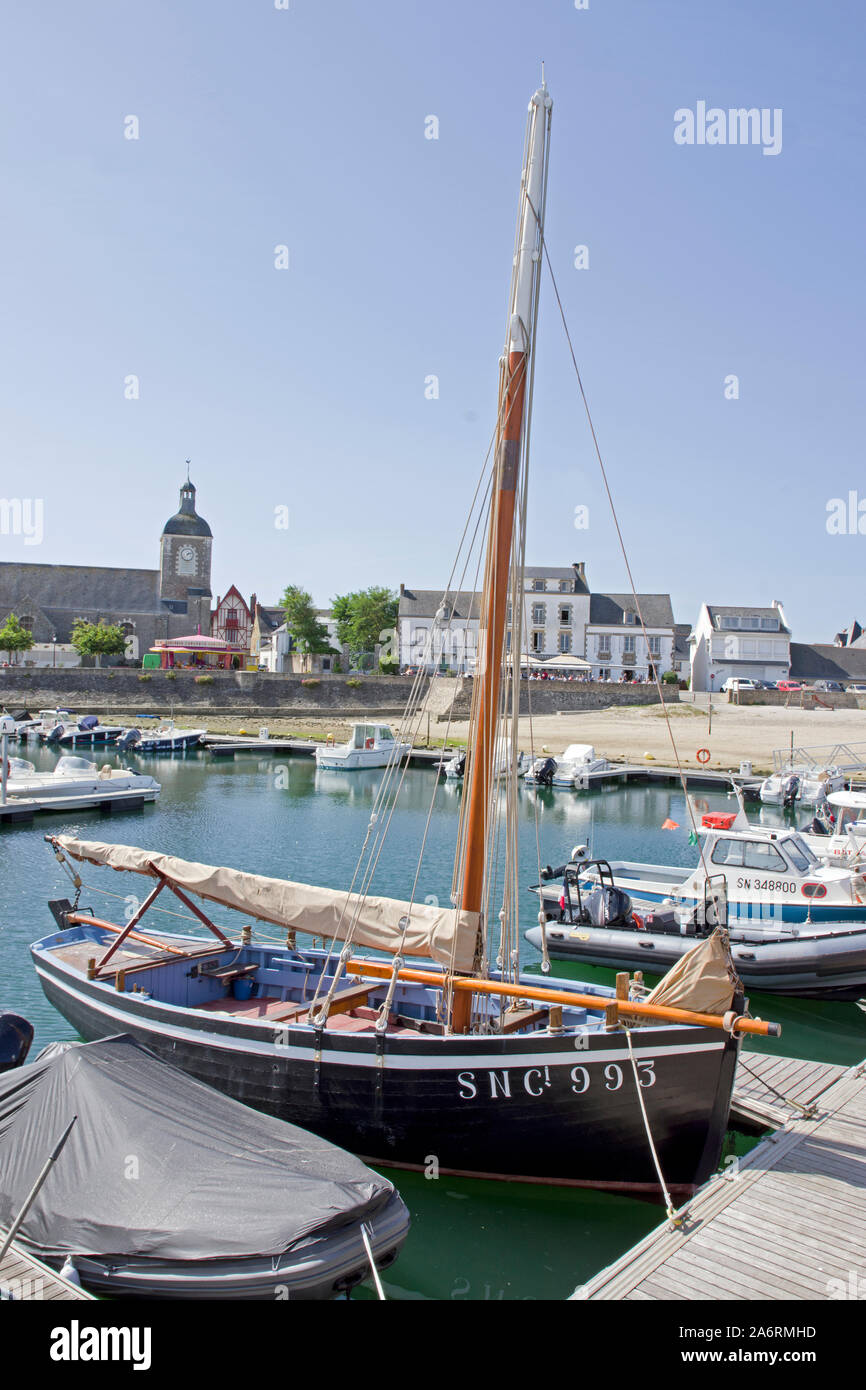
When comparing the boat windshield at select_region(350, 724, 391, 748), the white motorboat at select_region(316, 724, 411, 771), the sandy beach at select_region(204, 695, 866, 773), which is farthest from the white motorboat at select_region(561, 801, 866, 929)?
the boat windshield at select_region(350, 724, 391, 748)

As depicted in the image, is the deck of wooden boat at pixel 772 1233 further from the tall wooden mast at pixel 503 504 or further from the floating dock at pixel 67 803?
the floating dock at pixel 67 803

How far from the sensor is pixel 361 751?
192ft

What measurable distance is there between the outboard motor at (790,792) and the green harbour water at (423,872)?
0.88 m

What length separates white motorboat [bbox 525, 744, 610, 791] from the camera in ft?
173

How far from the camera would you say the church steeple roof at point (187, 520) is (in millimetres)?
105375

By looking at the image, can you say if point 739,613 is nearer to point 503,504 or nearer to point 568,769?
point 568,769

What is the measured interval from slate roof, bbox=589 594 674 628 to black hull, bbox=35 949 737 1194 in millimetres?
86355

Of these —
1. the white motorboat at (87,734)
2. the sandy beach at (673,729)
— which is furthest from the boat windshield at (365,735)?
the white motorboat at (87,734)

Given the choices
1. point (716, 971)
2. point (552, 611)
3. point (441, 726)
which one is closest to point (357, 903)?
point (716, 971)

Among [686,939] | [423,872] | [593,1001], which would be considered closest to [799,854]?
[686,939]

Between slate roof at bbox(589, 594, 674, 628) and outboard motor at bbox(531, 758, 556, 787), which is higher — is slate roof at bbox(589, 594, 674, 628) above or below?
above

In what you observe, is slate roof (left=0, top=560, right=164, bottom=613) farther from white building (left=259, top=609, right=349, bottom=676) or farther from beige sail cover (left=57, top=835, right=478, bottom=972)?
beige sail cover (left=57, top=835, right=478, bottom=972)
